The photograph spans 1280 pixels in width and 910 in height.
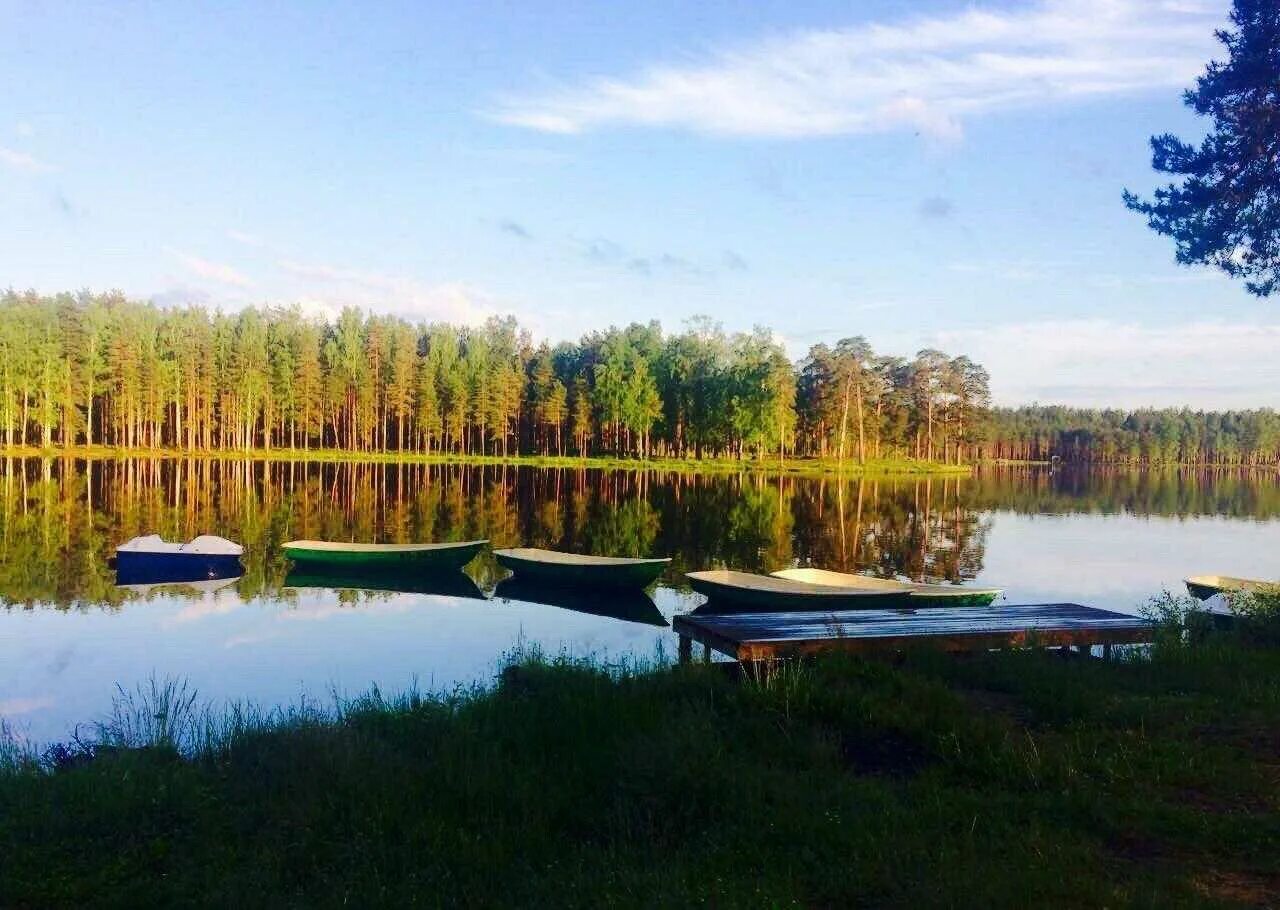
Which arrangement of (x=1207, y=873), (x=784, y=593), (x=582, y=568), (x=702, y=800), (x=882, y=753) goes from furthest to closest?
(x=582, y=568) → (x=784, y=593) → (x=882, y=753) → (x=702, y=800) → (x=1207, y=873)

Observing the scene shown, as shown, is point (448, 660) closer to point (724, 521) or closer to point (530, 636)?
point (530, 636)

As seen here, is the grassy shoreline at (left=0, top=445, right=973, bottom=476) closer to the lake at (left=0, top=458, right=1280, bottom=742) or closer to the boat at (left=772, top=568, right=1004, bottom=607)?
the lake at (left=0, top=458, right=1280, bottom=742)

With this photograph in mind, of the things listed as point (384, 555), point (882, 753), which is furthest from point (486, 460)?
point (882, 753)

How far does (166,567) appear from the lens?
24047 mm

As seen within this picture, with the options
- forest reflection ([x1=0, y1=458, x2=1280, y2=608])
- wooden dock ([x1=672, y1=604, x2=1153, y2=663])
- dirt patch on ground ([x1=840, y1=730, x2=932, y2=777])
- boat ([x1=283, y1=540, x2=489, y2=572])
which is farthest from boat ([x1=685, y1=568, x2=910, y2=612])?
dirt patch on ground ([x1=840, y1=730, x2=932, y2=777])

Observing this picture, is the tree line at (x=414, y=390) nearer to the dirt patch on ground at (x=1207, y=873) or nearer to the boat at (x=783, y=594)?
the boat at (x=783, y=594)

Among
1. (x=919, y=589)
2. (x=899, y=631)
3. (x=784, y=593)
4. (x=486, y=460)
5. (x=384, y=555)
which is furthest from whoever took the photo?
(x=486, y=460)

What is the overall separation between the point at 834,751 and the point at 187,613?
54.8 feet

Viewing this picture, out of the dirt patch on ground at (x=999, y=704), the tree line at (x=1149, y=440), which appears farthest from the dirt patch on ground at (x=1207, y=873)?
the tree line at (x=1149, y=440)

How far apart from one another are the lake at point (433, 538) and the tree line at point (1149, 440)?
11620cm

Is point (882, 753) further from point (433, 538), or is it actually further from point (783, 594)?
point (433, 538)

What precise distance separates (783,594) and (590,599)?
227 inches

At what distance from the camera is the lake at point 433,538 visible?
52.0ft

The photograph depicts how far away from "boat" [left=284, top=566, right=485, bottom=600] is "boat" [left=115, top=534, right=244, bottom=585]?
1.73 meters
